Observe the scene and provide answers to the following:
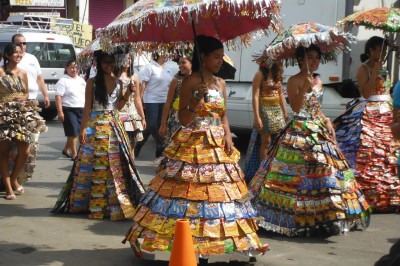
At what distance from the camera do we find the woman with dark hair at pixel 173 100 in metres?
8.58

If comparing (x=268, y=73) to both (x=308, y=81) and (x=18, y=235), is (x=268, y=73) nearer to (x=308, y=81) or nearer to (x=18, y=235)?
(x=308, y=81)

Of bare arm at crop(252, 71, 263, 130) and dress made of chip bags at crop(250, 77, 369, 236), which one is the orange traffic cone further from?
bare arm at crop(252, 71, 263, 130)

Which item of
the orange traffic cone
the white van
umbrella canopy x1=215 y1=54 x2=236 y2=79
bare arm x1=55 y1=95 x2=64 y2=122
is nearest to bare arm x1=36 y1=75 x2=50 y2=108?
bare arm x1=55 y1=95 x2=64 y2=122

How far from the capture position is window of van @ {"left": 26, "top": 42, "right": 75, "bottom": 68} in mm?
18625

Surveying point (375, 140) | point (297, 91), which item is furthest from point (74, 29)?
point (297, 91)

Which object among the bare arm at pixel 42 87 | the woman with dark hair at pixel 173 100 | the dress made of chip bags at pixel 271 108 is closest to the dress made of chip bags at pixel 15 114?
the bare arm at pixel 42 87

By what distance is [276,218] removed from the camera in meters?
7.08

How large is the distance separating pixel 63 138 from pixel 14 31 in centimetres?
485

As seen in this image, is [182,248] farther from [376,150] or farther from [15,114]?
[15,114]

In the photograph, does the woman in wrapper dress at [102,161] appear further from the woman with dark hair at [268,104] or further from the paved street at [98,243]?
the woman with dark hair at [268,104]

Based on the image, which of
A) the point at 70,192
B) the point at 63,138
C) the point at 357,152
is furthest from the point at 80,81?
the point at 357,152

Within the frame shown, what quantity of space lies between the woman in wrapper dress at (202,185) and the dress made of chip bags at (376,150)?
2.84m

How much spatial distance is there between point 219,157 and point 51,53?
1402 cm

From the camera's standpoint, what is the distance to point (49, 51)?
18.9 metres
